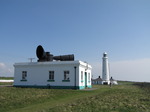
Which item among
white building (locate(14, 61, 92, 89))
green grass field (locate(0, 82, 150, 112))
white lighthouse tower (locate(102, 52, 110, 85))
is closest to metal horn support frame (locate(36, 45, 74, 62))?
white building (locate(14, 61, 92, 89))

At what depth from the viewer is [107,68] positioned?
49344 mm

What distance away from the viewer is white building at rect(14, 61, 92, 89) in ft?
72.6

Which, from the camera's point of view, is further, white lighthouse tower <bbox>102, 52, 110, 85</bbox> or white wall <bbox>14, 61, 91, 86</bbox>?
white lighthouse tower <bbox>102, 52, 110, 85</bbox>

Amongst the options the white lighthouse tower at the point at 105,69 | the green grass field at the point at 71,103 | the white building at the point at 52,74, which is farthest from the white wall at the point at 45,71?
the white lighthouse tower at the point at 105,69

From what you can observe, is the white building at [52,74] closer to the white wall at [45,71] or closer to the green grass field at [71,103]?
the white wall at [45,71]

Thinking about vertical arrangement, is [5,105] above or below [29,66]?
below

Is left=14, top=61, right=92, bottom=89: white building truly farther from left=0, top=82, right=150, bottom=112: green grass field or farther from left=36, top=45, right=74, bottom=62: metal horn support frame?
left=0, top=82, right=150, bottom=112: green grass field

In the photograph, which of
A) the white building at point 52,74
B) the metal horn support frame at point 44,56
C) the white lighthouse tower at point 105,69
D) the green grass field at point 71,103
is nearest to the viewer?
the green grass field at point 71,103

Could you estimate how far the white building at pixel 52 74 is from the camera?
2214 cm

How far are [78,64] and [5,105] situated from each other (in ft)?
44.1

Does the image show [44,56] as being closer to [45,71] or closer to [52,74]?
[45,71]

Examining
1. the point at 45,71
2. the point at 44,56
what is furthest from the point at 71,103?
the point at 44,56

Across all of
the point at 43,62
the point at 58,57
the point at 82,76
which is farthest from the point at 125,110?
the point at 58,57

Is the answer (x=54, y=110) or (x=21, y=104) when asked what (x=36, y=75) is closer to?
(x=21, y=104)
